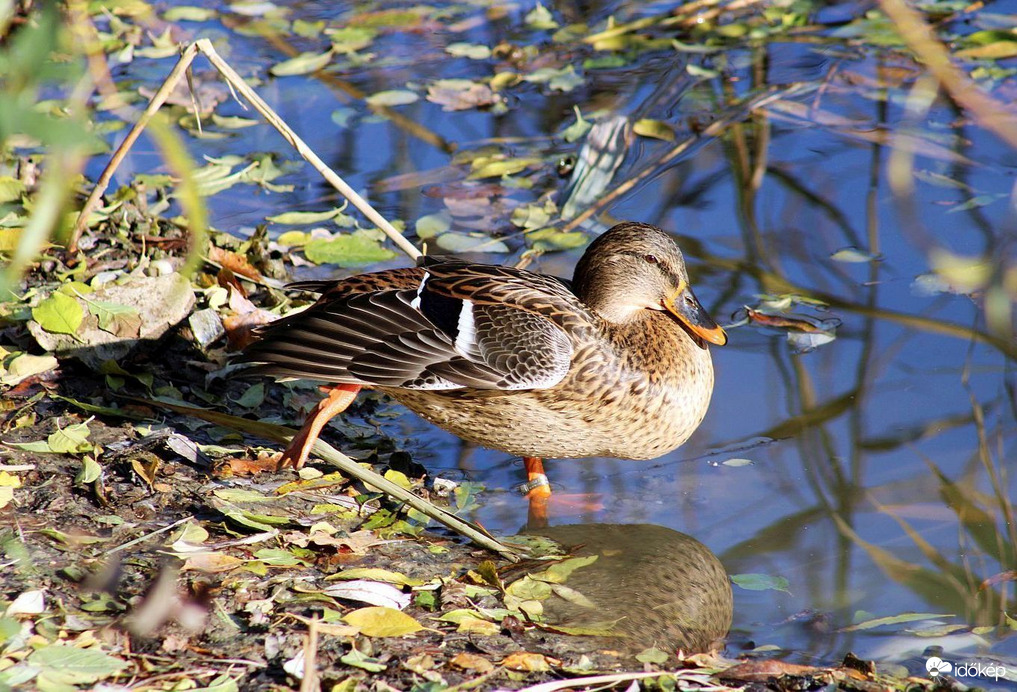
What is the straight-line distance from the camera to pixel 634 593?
3.52 meters

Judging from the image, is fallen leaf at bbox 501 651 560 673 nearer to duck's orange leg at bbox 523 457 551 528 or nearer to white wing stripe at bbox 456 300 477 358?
duck's orange leg at bbox 523 457 551 528

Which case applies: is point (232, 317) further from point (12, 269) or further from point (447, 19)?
point (447, 19)

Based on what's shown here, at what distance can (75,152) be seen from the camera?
1222 mm

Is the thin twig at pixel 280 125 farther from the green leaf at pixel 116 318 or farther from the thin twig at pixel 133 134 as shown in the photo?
the green leaf at pixel 116 318

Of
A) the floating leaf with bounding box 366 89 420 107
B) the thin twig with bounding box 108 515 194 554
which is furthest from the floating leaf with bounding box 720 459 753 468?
the floating leaf with bounding box 366 89 420 107

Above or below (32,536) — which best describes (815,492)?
below

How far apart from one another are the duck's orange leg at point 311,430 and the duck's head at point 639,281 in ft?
3.52

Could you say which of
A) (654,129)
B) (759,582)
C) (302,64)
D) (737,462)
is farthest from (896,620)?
(302,64)

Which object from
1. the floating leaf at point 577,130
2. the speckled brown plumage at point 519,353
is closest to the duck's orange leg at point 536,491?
the speckled brown plumage at point 519,353

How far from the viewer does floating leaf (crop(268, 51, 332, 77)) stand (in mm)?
7367

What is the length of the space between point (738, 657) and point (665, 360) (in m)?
1.25

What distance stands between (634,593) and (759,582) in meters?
0.42

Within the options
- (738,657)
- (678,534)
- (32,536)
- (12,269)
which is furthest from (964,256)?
(12,269)

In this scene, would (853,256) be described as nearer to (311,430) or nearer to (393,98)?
(311,430)
